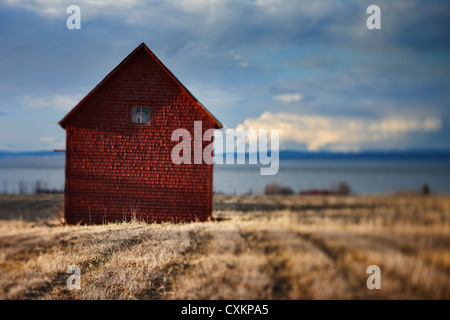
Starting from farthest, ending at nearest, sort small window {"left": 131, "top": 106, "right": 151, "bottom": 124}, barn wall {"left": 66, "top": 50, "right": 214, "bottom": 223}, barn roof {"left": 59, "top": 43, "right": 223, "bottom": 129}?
barn roof {"left": 59, "top": 43, "right": 223, "bottom": 129} → small window {"left": 131, "top": 106, "right": 151, "bottom": 124} → barn wall {"left": 66, "top": 50, "right": 214, "bottom": 223}

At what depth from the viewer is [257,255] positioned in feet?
17.7

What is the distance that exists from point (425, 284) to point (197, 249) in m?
3.65

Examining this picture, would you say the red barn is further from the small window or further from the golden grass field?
the golden grass field

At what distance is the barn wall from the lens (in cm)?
662

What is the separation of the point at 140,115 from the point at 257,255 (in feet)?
14.2

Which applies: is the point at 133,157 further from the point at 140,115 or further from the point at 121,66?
the point at 121,66

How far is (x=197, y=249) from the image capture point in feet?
19.3

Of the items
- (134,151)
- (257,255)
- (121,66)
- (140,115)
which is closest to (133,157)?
(134,151)

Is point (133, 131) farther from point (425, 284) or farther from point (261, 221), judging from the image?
point (425, 284)

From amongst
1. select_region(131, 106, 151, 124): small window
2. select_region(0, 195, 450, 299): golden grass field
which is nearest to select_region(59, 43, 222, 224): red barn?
select_region(131, 106, 151, 124): small window

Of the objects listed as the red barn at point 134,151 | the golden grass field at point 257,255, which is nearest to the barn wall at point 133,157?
the red barn at point 134,151

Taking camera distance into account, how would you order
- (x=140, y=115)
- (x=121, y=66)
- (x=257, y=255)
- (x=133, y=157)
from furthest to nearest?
(x=121, y=66), (x=140, y=115), (x=133, y=157), (x=257, y=255)

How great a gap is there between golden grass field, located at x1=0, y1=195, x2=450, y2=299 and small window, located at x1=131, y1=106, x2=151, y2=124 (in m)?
2.51
